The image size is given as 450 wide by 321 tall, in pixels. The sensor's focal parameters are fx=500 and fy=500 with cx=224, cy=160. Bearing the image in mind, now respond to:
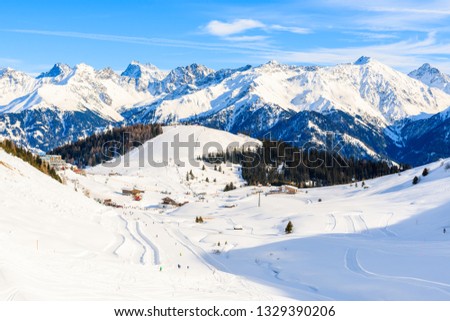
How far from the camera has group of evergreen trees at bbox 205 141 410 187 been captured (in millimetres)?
168375

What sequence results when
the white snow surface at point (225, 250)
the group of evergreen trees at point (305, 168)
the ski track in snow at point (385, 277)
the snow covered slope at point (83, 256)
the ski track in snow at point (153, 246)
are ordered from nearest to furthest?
the snow covered slope at point (83, 256) < the white snow surface at point (225, 250) < the ski track in snow at point (385, 277) < the ski track in snow at point (153, 246) < the group of evergreen trees at point (305, 168)

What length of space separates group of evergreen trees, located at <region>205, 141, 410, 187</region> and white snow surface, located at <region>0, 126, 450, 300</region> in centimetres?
8409

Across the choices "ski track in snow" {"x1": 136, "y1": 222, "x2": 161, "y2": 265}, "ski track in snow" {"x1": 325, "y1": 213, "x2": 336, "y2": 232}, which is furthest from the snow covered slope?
"ski track in snow" {"x1": 325, "y1": 213, "x2": 336, "y2": 232}

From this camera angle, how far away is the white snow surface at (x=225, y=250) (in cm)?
2761

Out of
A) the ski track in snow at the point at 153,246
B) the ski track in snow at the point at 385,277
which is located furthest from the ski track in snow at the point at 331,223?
the ski track in snow at the point at 153,246

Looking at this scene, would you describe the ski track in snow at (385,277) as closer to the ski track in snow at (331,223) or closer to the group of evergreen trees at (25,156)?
the ski track in snow at (331,223)

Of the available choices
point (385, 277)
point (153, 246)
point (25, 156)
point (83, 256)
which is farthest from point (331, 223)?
point (25, 156)

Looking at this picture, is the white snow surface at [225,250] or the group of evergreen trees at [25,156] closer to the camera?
the white snow surface at [225,250]

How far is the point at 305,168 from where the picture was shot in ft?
596

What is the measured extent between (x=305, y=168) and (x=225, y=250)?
136 meters

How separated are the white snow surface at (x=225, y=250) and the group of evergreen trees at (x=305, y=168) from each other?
84085mm

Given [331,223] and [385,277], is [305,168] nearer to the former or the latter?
[331,223]

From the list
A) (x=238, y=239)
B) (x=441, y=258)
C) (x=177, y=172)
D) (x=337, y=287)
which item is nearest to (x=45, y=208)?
(x=238, y=239)

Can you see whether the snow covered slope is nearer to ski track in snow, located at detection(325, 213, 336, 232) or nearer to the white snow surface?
the white snow surface
